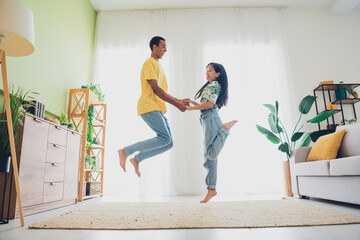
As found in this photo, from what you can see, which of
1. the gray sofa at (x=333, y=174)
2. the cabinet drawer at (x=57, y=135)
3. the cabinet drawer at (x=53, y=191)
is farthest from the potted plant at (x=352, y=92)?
the cabinet drawer at (x=53, y=191)

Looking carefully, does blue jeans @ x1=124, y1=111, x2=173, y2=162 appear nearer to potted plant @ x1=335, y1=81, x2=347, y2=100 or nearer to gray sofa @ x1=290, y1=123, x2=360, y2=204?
gray sofa @ x1=290, y1=123, x2=360, y2=204

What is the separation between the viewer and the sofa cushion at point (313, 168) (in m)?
2.21

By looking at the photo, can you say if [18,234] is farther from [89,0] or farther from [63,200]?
[89,0]

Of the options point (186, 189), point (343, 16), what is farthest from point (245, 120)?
point (343, 16)

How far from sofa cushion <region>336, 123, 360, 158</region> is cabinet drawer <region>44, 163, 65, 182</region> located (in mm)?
2772

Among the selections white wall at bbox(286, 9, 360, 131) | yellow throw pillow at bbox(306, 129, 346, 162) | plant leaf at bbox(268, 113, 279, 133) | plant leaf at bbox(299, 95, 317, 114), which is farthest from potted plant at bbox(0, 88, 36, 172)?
white wall at bbox(286, 9, 360, 131)

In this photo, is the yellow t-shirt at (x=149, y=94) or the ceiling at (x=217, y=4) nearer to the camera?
the yellow t-shirt at (x=149, y=94)

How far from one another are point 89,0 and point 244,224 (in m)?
4.12

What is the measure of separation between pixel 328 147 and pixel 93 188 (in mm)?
2790

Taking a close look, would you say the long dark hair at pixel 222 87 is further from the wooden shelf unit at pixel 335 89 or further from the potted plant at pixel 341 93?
the potted plant at pixel 341 93

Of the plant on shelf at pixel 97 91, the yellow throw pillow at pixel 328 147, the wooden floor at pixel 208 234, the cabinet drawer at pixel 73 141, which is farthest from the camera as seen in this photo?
the plant on shelf at pixel 97 91

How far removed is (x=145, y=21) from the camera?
13.8 feet

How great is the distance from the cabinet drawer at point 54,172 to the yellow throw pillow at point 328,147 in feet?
8.43

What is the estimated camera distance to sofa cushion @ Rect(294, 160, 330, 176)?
2207mm
